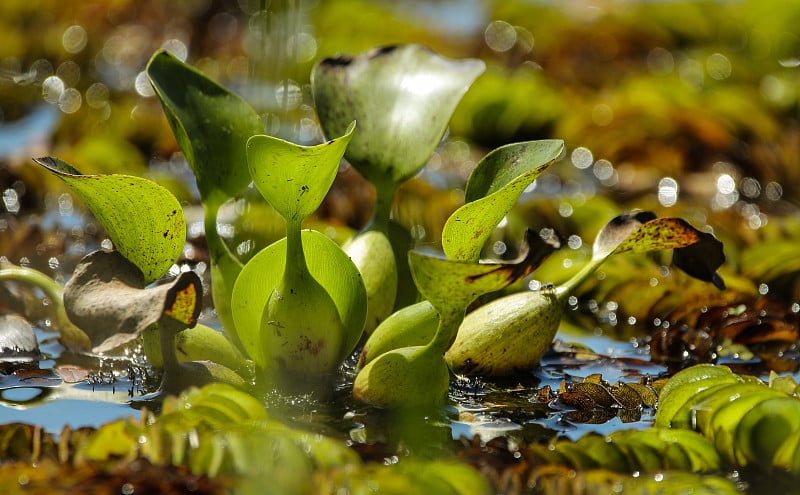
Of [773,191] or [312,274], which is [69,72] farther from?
[312,274]

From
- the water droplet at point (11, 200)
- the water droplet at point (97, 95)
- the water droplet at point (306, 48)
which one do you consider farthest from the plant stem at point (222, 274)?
the water droplet at point (306, 48)

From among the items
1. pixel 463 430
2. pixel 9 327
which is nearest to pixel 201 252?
pixel 9 327

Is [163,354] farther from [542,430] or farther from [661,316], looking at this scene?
[661,316]

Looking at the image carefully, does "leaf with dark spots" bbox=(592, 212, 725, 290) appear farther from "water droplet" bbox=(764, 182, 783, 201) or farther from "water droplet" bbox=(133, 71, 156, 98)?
"water droplet" bbox=(133, 71, 156, 98)

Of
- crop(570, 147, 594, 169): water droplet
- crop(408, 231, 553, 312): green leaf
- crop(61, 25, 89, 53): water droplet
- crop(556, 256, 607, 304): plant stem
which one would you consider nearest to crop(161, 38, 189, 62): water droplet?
crop(61, 25, 89, 53): water droplet

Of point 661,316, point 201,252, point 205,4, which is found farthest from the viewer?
point 205,4
